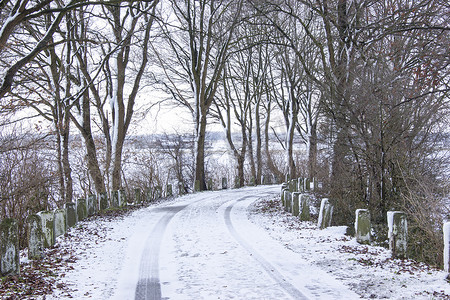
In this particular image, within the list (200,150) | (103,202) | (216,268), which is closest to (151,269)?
(216,268)

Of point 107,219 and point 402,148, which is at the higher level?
point 402,148

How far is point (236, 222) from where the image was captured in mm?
10930

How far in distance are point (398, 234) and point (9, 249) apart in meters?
6.37

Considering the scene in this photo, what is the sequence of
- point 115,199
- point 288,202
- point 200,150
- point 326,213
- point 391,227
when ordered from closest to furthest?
point 391,227 → point 326,213 → point 288,202 → point 115,199 → point 200,150

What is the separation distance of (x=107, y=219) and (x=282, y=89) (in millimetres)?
22381

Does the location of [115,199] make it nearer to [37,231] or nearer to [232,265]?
[37,231]

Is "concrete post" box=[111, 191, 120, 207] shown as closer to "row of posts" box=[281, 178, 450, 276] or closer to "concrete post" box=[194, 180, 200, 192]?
"row of posts" box=[281, 178, 450, 276]

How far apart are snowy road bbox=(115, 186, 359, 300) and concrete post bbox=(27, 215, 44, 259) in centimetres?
157

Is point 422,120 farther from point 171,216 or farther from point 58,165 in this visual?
point 58,165

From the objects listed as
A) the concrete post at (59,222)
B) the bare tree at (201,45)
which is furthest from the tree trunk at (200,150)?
the concrete post at (59,222)

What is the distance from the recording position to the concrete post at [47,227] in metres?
7.76

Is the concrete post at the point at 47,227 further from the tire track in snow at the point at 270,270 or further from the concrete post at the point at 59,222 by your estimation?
the tire track in snow at the point at 270,270

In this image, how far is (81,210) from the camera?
11.5m

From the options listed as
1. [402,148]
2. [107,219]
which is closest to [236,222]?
[107,219]
